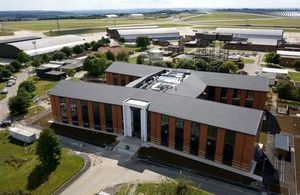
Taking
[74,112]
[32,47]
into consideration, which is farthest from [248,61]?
[32,47]

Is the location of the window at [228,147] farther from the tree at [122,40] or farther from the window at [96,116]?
the tree at [122,40]

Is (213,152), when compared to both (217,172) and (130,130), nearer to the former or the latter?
(217,172)

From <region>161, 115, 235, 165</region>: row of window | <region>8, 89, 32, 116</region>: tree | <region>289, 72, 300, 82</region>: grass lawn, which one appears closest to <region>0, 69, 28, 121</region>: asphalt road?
<region>8, 89, 32, 116</region>: tree

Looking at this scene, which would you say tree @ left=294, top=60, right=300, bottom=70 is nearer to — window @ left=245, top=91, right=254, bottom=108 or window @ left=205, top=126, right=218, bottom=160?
window @ left=245, top=91, right=254, bottom=108

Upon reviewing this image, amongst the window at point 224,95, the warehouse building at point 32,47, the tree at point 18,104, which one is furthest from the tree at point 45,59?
the window at point 224,95

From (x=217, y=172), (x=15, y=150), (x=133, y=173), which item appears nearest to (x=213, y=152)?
(x=217, y=172)
